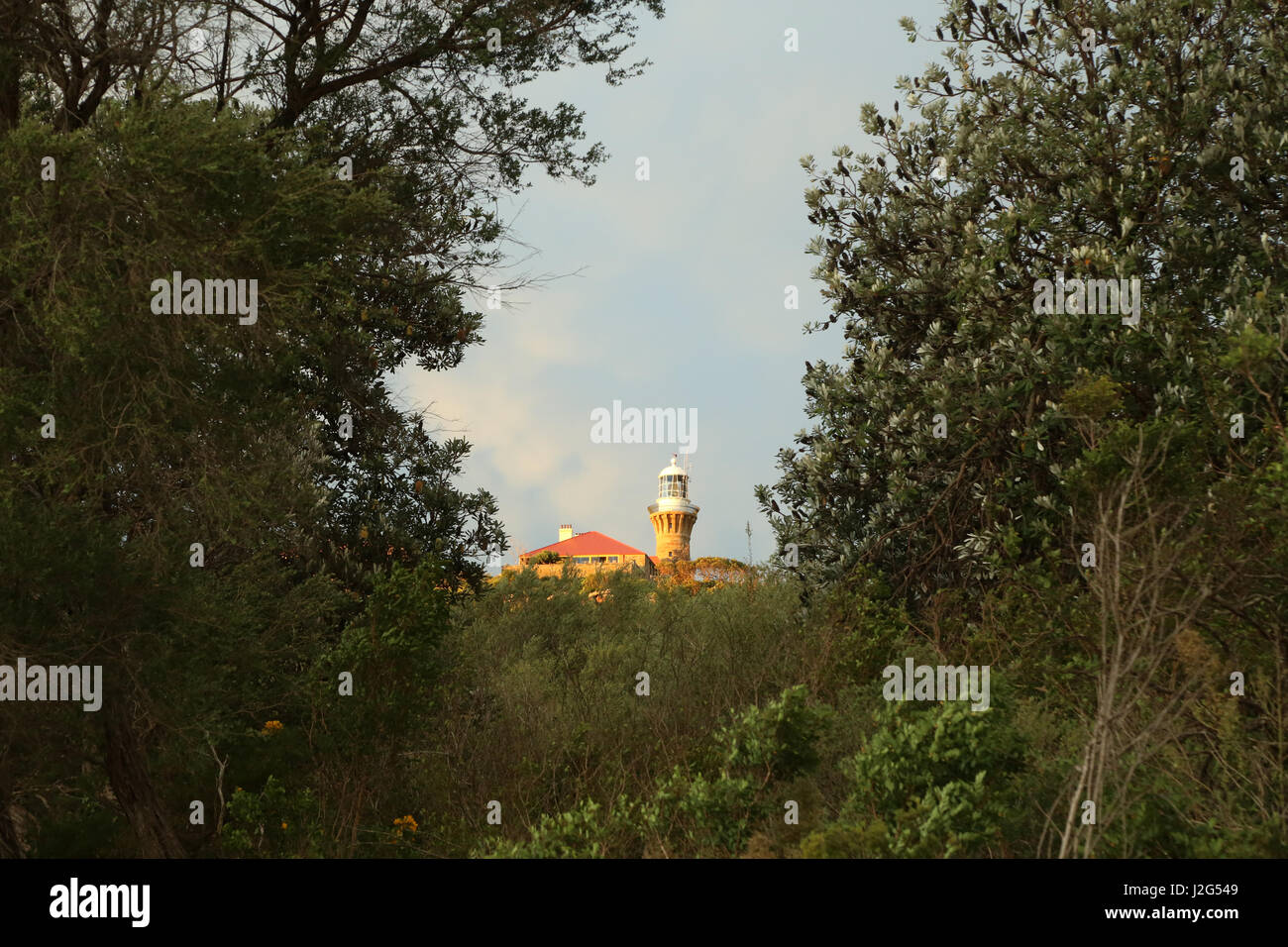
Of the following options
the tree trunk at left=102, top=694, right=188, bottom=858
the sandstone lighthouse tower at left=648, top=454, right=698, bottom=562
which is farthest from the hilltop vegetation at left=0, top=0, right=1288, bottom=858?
the sandstone lighthouse tower at left=648, top=454, right=698, bottom=562

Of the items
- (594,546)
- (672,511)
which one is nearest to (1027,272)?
(594,546)

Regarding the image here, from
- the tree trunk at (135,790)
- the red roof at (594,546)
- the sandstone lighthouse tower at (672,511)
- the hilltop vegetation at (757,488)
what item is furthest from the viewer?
the sandstone lighthouse tower at (672,511)

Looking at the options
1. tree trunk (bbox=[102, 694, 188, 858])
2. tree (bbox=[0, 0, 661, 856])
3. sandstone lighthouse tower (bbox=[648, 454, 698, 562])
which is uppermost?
sandstone lighthouse tower (bbox=[648, 454, 698, 562])

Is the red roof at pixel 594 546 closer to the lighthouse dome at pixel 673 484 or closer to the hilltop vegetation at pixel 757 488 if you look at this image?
the lighthouse dome at pixel 673 484

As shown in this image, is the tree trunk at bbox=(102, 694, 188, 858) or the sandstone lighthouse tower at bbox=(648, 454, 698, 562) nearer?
the tree trunk at bbox=(102, 694, 188, 858)

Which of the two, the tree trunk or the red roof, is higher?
the red roof

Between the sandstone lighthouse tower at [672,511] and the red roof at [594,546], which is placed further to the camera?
the sandstone lighthouse tower at [672,511]

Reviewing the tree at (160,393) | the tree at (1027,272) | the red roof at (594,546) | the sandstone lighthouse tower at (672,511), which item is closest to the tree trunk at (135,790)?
the tree at (160,393)

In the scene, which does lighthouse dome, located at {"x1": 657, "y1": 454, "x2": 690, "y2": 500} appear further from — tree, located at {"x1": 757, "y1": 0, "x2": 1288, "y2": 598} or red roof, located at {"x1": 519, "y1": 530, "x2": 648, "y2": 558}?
tree, located at {"x1": 757, "y1": 0, "x2": 1288, "y2": 598}

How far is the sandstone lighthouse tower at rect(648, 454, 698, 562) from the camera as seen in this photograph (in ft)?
231

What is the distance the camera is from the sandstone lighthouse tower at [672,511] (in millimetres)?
70312

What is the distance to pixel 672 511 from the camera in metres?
71.4

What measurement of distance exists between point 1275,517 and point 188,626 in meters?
7.69
